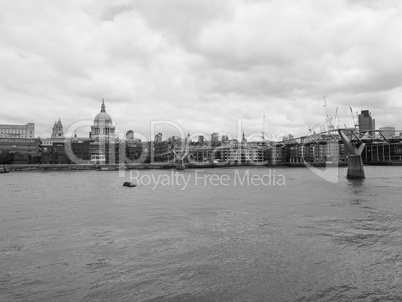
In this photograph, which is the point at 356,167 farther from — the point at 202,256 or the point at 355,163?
the point at 202,256

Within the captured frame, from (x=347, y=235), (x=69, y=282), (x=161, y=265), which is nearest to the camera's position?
(x=69, y=282)

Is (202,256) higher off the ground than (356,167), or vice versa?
(356,167)

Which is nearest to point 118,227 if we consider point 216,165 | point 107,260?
point 107,260

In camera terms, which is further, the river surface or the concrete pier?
the concrete pier

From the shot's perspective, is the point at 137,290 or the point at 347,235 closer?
the point at 137,290

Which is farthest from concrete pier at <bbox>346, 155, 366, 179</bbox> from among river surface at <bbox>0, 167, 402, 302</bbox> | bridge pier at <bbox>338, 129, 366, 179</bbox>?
river surface at <bbox>0, 167, 402, 302</bbox>

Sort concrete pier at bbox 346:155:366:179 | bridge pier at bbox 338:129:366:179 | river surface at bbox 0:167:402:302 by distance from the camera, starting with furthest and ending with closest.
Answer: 1. concrete pier at bbox 346:155:366:179
2. bridge pier at bbox 338:129:366:179
3. river surface at bbox 0:167:402:302

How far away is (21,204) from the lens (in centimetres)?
3347

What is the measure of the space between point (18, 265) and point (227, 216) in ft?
49.3

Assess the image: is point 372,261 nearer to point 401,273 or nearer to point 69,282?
point 401,273

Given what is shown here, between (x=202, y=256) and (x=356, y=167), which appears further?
(x=356, y=167)

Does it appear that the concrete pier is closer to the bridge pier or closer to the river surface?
the bridge pier

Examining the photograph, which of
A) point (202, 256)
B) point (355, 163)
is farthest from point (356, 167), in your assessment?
point (202, 256)

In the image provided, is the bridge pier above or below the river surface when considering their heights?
above
